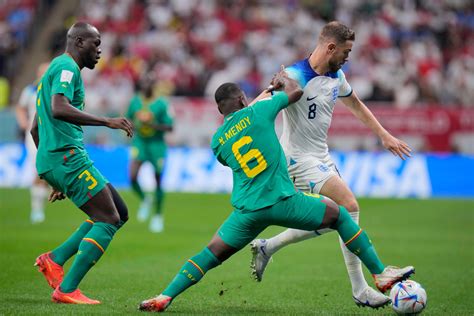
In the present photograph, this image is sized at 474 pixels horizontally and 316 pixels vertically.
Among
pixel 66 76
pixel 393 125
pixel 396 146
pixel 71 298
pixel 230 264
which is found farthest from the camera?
pixel 393 125

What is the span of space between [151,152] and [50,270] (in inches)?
330

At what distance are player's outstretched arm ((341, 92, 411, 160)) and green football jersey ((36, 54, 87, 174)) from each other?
277 cm

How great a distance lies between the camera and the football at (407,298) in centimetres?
748

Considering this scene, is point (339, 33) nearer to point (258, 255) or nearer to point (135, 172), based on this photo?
point (258, 255)

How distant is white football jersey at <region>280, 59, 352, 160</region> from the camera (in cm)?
842

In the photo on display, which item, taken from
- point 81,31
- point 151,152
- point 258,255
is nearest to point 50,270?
point 258,255

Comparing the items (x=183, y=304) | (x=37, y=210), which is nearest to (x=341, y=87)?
(x=183, y=304)

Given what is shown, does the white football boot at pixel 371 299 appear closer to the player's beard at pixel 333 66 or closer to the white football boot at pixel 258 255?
the white football boot at pixel 258 255

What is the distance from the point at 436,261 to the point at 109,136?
549 inches

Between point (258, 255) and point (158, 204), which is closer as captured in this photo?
point (258, 255)

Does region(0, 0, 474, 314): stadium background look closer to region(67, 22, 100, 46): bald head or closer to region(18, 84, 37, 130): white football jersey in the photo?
region(18, 84, 37, 130): white football jersey

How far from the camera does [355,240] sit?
301 inches

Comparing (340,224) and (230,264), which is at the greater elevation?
(340,224)

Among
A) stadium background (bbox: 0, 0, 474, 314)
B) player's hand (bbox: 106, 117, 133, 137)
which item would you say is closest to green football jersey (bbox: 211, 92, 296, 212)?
player's hand (bbox: 106, 117, 133, 137)
